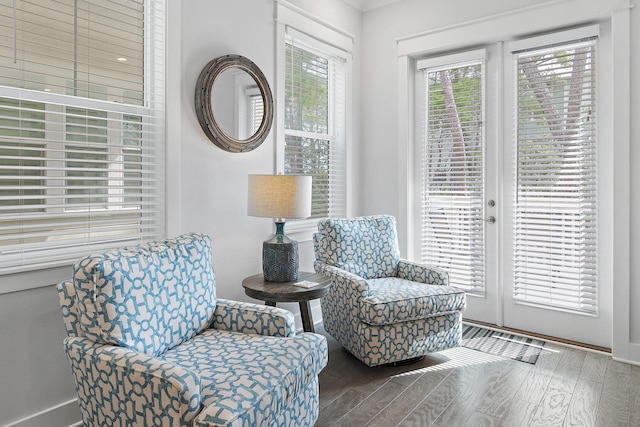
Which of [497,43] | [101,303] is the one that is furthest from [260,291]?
[497,43]

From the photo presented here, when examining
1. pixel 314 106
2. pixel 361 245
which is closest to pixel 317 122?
pixel 314 106

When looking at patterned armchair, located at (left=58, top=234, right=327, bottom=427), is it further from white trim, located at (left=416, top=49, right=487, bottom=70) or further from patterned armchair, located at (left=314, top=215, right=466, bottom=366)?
white trim, located at (left=416, top=49, right=487, bottom=70)

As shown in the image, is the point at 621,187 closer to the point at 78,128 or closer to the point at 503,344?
the point at 503,344

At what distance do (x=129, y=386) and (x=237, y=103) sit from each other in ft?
6.16

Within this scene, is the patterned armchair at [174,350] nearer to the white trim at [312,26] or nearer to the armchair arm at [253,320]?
the armchair arm at [253,320]

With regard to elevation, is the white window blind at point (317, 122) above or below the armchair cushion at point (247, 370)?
above

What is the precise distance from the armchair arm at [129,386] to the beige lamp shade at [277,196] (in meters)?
1.16

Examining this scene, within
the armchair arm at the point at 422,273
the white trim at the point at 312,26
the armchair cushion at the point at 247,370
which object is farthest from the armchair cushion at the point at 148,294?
the white trim at the point at 312,26

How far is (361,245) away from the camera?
311 centimetres

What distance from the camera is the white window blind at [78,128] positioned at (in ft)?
6.25

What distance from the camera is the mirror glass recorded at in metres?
2.71

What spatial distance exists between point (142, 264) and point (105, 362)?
39 centimetres

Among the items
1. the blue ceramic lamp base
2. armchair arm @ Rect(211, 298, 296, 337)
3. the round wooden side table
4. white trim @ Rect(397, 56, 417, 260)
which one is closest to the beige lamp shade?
the blue ceramic lamp base

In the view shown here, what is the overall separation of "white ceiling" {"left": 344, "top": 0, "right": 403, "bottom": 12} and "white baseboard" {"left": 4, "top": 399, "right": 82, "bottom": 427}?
11.6 ft
